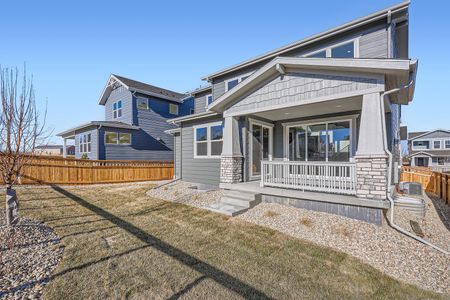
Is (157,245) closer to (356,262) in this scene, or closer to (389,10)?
(356,262)

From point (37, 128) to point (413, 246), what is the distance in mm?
8600

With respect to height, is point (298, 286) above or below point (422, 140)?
below

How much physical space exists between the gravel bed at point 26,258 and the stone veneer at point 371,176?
667cm

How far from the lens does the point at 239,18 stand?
11430 millimetres

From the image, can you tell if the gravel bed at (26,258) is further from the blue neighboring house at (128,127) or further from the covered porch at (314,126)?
the blue neighboring house at (128,127)

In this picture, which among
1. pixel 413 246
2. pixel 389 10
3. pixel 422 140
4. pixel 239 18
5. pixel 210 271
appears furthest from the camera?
pixel 422 140

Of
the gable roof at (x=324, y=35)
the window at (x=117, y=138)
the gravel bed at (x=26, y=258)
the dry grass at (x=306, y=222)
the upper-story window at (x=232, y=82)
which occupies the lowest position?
the dry grass at (x=306, y=222)

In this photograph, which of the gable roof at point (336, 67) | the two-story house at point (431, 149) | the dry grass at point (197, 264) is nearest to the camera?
the dry grass at point (197, 264)

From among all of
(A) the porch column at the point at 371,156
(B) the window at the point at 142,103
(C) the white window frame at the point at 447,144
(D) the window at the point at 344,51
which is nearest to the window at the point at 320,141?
(D) the window at the point at 344,51

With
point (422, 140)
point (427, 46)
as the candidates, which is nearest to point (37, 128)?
point (427, 46)

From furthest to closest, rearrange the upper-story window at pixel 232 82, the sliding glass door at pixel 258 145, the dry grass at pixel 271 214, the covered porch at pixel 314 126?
the upper-story window at pixel 232 82, the sliding glass door at pixel 258 145, the dry grass at pixel 271 214, the covered porch at pixel 314 126

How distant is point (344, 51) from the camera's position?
821cm

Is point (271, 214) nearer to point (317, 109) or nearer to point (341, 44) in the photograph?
point (317, 109)

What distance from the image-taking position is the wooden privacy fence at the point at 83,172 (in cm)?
1123
